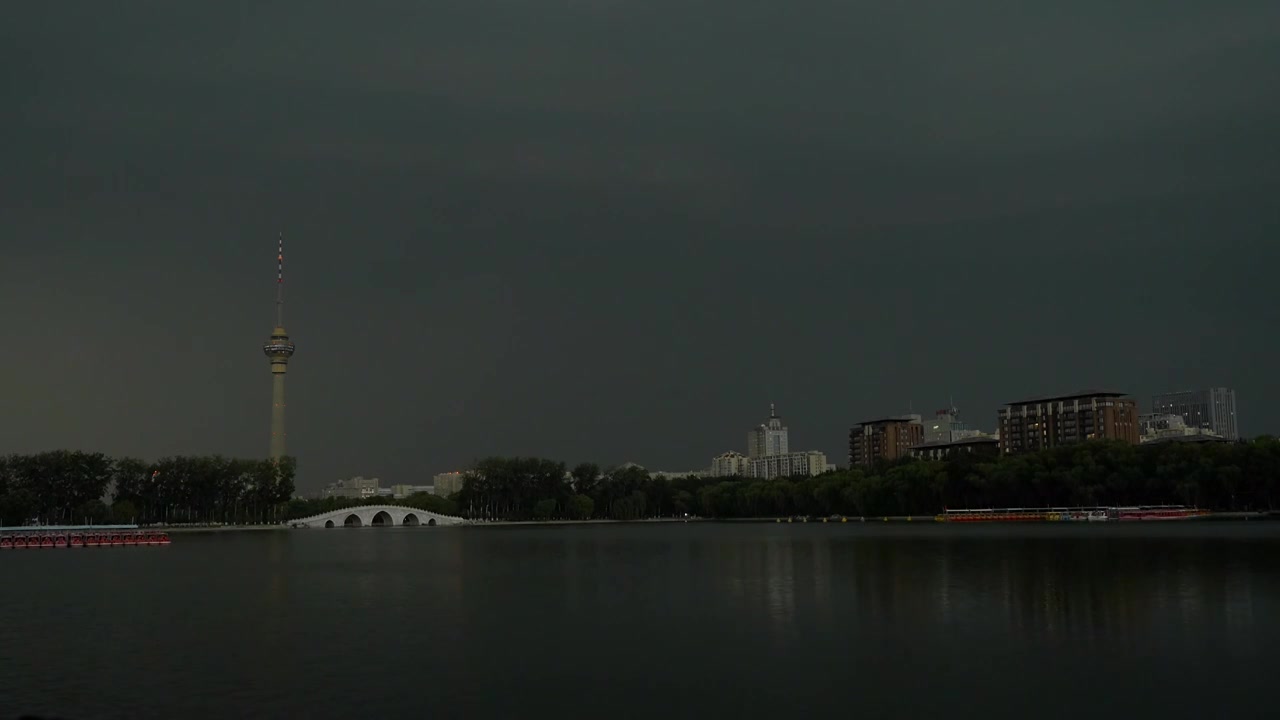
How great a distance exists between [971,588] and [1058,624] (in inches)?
329

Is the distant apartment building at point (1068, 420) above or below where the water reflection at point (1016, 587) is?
above

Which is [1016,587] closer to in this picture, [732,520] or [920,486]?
[920,486]

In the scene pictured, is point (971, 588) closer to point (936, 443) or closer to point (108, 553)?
point (108, 553)

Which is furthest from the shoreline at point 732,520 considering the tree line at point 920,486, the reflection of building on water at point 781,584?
the reflection of building on water at point 781,584

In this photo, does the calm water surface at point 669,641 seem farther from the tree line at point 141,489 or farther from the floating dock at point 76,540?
the tree line at point 141,489

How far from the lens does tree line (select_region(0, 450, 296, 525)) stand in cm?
10744

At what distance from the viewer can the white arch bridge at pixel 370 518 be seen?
439 ft

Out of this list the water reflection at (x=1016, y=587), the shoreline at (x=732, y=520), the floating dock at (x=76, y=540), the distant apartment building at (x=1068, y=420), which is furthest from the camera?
the distant apartment building at (x=1068, y=420)

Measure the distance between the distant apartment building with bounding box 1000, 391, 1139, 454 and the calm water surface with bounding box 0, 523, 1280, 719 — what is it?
4410 inches

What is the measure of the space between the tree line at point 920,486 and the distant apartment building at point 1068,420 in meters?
36.2

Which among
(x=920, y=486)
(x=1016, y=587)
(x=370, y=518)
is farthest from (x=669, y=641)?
(x=370, y=518)

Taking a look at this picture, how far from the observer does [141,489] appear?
382 feet

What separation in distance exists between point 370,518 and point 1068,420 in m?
98.1

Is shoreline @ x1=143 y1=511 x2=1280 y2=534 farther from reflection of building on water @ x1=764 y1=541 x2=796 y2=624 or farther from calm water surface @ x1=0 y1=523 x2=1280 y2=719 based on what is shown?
calm water surface @ x1=0 y1=523 x2=1280 y2=719
